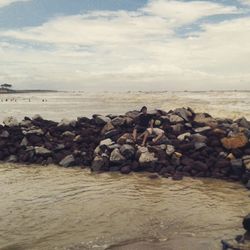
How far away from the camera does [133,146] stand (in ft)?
44.4

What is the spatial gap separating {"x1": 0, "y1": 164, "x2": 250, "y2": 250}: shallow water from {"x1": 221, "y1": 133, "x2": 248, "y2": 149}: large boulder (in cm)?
172

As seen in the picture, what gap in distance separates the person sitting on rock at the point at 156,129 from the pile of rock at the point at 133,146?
0.18 metres

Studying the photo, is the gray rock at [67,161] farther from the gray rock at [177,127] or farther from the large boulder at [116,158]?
the gray rock at [177,127]

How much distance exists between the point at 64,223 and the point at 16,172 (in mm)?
5370

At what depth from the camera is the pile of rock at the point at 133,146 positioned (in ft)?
40.6

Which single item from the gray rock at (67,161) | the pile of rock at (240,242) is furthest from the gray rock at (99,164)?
the pile of rock at (240,242)

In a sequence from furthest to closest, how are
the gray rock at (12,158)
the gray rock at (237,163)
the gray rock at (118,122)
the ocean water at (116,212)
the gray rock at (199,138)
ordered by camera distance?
1. the gray rock at (118,122)
2. the gray rock at (12,158)
3. the gray rock at (199,138)
4. the gray rock at (237,163)
5. the ocean water at (116,212)

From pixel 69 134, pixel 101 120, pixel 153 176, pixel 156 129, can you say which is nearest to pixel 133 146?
pixel 156 129

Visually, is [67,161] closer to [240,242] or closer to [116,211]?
[116,211]

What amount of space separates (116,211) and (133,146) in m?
4.90

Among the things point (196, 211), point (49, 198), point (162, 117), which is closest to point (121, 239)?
point (196, 211)

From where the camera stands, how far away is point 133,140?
14109 mm

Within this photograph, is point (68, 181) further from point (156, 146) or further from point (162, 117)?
point (162, 117)

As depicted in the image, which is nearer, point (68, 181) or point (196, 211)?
point (196, 211)
